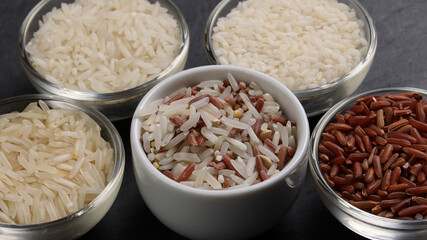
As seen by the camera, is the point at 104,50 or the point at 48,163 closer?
the point at 48,163

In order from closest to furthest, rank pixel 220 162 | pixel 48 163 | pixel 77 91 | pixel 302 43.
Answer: pixel 220 162, pixel 48 163, pixel 77 91, pixel 302 43

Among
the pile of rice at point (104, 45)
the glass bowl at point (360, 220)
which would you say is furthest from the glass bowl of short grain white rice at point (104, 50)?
the glass bowl at point (360, 220)

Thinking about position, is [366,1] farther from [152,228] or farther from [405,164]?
[152,228]

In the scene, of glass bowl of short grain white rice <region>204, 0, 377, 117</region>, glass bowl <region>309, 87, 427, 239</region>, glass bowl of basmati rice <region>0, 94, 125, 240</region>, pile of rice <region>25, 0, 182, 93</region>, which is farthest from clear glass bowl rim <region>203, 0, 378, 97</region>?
glass bowl of basmati rice <region>0, 94, 125, 240</region>

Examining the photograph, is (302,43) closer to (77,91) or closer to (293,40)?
(293,40)

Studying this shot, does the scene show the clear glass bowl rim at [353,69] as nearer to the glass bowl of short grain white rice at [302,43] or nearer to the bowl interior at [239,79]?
the glass bowl of short grain white rice at [302,43]

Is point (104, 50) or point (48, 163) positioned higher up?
point (104, 50)

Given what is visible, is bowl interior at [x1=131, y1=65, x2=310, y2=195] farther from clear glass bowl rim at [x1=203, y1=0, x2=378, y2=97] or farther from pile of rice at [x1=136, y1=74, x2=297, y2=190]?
clear glass bowl rim at [x1=203, y1=0, x2=378, y2=97]

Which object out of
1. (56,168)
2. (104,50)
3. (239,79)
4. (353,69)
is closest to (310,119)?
(353,69)
